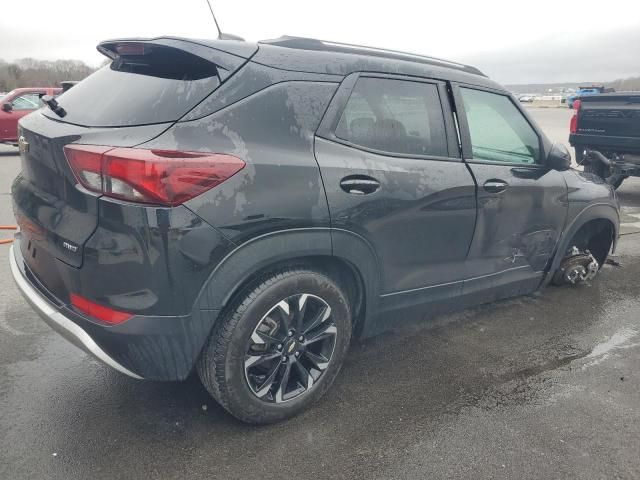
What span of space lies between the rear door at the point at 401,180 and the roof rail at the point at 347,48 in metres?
0.16

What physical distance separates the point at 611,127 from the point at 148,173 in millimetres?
8093

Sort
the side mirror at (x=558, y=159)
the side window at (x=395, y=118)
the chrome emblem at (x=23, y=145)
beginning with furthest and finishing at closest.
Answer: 1. the side mirror at (x=558, y=159)
2. the side window at (x=395, y=118)
3. the chrome emblem at (x=23, y=145)

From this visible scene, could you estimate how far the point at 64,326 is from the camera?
2270 millimetres

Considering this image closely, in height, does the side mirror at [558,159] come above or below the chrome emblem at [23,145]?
below

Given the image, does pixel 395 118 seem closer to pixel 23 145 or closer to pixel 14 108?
pixel 23 145

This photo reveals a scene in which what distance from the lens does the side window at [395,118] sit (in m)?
2.63

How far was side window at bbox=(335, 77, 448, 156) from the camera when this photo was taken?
2.63 meters

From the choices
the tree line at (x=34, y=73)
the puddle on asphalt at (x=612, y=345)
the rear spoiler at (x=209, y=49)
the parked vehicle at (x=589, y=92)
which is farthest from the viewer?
the tree line at (x=34, y=73)

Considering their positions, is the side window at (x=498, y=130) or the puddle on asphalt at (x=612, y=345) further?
the puddle on asphalt at (x=612, y=345)

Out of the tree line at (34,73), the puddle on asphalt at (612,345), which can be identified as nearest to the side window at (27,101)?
the puddle on asphalt at (612,345)

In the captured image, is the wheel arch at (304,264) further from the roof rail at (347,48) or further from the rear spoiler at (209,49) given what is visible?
the roof rail at (347,48)

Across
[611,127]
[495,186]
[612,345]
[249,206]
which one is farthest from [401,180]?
[611,127]

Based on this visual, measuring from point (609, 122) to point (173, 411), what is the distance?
7.99 m

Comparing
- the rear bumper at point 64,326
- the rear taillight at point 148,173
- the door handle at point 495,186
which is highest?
the rear taillight at point 148,173
